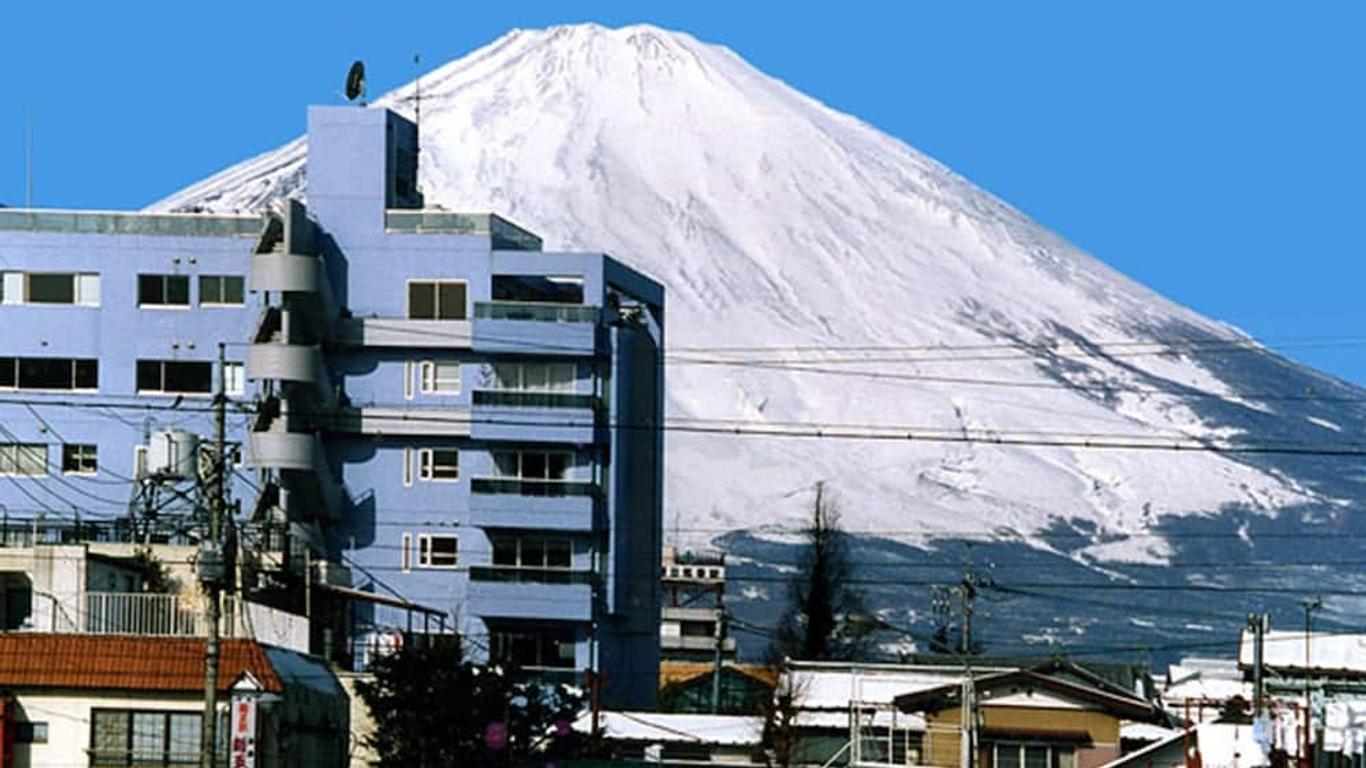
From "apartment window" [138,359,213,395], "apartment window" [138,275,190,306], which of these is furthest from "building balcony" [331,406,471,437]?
"apartment window" [138,275,190,306]

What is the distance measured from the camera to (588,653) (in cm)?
11144

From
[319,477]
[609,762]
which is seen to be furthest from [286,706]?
[319,477]

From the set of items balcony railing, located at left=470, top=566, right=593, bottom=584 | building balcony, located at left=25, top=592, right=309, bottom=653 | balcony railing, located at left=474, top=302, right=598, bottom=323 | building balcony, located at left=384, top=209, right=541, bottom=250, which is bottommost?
building balcony, located at left=25, top=592, right=309, bottom=653

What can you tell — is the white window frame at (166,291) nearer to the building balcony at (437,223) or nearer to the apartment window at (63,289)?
the apartment window at (63,289)

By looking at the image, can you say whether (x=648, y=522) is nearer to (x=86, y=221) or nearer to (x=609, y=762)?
(x=86, y=221)

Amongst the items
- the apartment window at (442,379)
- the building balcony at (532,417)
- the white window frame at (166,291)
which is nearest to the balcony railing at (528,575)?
the building balcony at (532,417)

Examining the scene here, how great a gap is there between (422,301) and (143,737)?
54.8m

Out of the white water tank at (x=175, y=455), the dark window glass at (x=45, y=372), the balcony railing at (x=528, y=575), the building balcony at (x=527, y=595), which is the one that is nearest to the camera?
the white water tank at (x=175, y=455)

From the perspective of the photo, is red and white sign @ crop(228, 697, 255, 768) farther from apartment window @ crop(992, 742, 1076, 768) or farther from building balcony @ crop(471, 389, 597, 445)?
building balcony @ crop(471, 389, 597, 445)

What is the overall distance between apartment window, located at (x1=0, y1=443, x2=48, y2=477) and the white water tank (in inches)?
1307

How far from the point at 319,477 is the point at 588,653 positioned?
917 cm

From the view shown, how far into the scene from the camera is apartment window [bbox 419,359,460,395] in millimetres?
114375

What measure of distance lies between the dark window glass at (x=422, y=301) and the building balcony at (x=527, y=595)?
313 inches

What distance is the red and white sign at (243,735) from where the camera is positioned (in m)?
56.7
